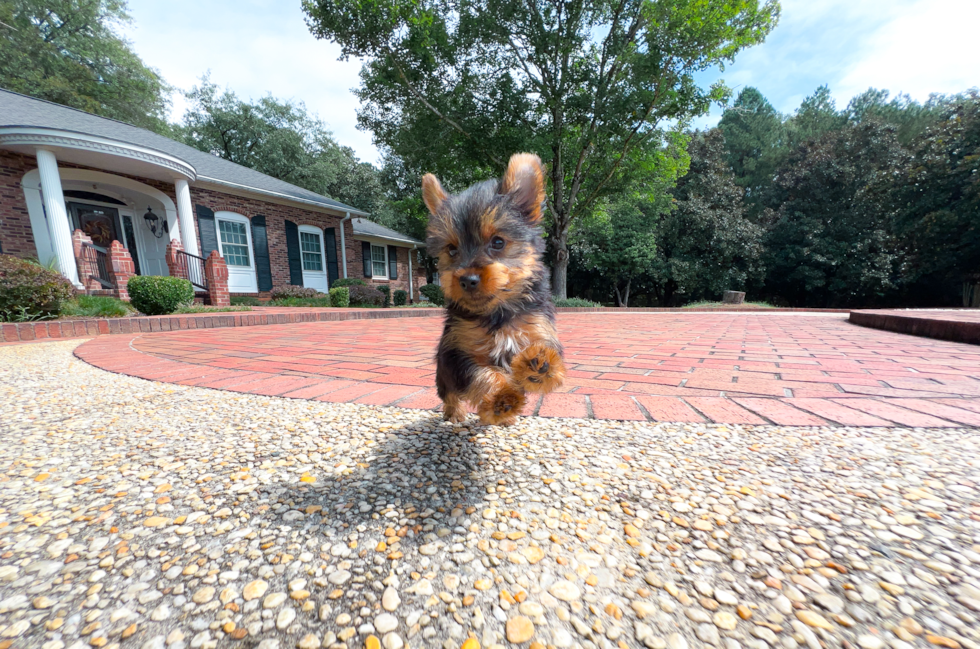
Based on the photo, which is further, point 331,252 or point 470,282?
point 331,252

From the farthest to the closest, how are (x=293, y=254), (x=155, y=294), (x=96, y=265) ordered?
(x=293, y=254), (x=96, y=265), (x=155, y=294)

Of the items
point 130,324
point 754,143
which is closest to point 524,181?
point 130,324

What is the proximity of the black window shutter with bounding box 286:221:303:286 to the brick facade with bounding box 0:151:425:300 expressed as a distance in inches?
7.1

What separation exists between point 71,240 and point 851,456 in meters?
16.5

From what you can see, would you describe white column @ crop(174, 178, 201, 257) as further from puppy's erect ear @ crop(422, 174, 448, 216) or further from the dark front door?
puppy's erect ear @ crop(422, 174, 448, 216)

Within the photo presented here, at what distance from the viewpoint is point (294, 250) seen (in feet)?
57.2

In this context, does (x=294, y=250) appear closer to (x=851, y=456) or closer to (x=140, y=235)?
(x=140, y=235)

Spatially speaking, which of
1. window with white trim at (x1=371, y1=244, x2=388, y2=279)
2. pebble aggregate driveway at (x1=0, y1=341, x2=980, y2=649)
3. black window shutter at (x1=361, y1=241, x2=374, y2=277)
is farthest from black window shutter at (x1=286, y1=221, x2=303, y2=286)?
pebble aggregate driveway at (x1=0, y1=341, x2=980, y2=649)

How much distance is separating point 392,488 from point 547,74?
17.4 meters

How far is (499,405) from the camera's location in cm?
163

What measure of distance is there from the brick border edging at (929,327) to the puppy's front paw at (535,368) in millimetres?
7007

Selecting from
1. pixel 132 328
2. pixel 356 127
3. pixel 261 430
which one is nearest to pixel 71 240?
pixel 132 328

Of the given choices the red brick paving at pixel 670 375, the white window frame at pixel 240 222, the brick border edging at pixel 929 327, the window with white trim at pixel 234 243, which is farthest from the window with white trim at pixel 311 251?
the brick border edging at pixel 929 327

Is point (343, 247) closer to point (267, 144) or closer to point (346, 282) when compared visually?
point (346, 282)
